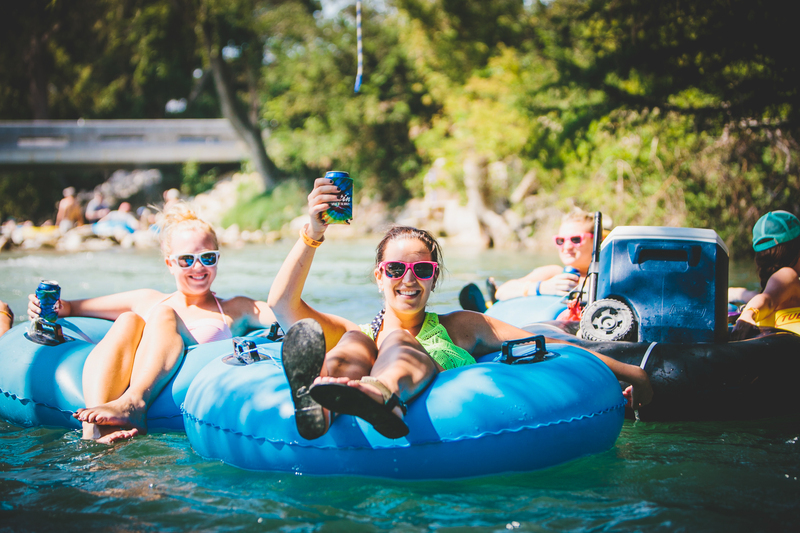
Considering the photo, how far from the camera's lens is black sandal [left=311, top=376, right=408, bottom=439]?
2176mm

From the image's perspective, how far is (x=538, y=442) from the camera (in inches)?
102

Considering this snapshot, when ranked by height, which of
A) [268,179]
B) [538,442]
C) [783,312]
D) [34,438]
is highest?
[268,179]

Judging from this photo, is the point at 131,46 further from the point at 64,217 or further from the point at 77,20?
the point at 64,217

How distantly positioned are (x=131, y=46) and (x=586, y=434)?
24.1m

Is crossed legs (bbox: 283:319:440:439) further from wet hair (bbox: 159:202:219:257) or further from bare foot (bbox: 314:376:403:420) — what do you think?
wet hair (bbox: 159:202:219:257)

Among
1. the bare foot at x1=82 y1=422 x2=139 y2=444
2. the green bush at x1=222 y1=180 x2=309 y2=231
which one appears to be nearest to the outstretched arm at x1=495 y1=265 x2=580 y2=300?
the bare foot at x1=82 y1=422 x2=139 y2=444

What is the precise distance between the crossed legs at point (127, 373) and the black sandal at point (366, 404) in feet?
4.35

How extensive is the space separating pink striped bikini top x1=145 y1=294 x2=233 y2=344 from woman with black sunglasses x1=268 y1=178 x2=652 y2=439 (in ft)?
2.82

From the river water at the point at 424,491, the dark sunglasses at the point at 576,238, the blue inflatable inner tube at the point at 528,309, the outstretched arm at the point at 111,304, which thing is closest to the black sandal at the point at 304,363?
the river water at the point at 424,491

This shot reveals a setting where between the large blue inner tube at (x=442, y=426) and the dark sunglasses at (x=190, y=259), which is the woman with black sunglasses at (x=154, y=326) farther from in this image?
the large blue inner tube at (x=442, y=426)

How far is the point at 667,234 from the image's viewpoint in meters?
3.46

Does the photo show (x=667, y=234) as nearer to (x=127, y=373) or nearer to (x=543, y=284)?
(x=543, y=284)

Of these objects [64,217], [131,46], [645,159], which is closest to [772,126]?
[645,159]

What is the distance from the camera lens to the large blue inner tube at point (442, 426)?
2.47 meters
